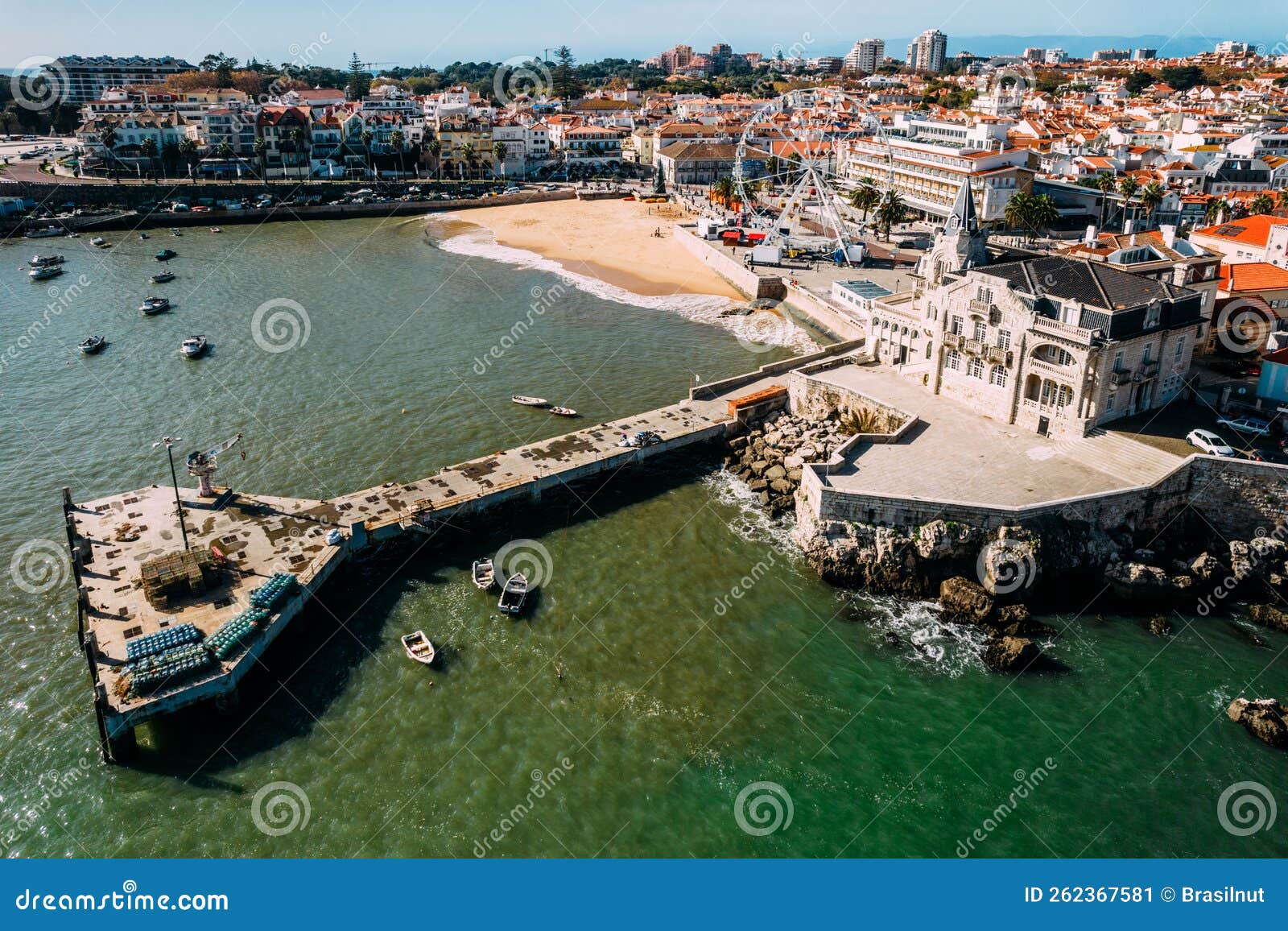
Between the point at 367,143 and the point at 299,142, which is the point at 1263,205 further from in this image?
the point at 299,142

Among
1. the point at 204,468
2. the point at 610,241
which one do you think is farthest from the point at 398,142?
the point at 204,468

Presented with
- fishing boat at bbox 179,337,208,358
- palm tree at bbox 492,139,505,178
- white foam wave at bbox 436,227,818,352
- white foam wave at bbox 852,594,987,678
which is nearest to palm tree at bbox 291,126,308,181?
palm tree at bbox 492,139,505,178

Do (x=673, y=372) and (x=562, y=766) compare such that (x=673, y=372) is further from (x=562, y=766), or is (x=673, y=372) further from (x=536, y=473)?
(x=562, y=766)

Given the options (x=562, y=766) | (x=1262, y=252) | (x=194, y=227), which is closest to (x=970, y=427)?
(x=562, y=766)

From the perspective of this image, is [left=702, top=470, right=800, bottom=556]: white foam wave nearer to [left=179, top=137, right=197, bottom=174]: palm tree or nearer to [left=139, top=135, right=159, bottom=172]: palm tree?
[left=179, top=137, right=197, bottom=174]: palm tree

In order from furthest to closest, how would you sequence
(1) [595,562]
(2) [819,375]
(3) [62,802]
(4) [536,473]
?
1. (2) [819,375]
2. (4) [536,473]
3. (1) [595,562]
4. (3) [62,802]

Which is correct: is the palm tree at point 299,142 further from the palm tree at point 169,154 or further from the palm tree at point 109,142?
the palm tree at point 109,142
